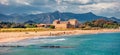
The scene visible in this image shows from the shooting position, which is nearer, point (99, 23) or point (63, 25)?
point (63, 25)

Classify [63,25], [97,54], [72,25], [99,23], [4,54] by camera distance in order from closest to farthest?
[4,54] < [97,54] < [63,25] < [72,25] < [99,23]

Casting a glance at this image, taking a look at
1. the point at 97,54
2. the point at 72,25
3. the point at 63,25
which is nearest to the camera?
the point at 97,54

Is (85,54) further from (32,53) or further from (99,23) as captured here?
(99,23)

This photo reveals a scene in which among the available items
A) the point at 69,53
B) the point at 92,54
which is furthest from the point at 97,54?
the point at 69,53

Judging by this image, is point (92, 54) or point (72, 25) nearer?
point (92, 54)

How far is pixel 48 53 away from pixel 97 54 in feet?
21.3

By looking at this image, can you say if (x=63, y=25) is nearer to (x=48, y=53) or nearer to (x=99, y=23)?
(x=99, y=23)

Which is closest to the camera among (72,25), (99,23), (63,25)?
(63,25)

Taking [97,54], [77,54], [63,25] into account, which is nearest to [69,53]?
[77,54]

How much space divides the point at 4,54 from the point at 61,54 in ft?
23.6

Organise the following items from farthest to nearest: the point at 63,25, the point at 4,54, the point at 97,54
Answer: the point at 63,25 → the point at 97,54 → the point at 4,54

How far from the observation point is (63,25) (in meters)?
143

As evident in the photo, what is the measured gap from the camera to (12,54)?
3628 centimetres

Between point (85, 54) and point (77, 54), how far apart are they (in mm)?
1058
